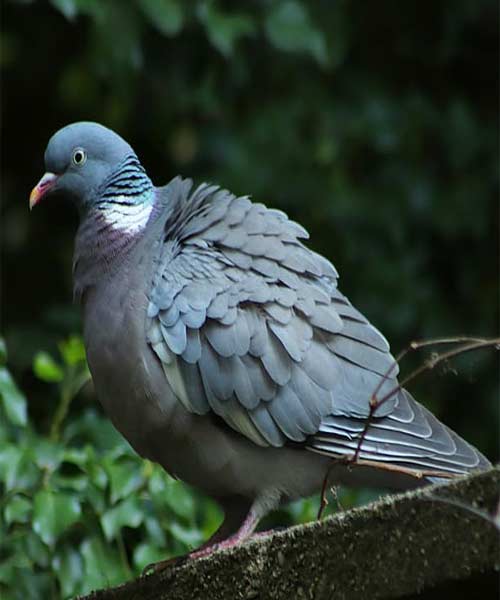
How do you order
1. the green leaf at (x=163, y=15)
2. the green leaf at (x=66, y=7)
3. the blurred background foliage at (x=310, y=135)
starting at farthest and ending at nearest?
the blurred background foliage at (x=310, y=135)
the green leaf at (x=163, y=15)
the green leaf at (x=66, y=7)

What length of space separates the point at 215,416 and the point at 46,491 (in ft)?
2.05

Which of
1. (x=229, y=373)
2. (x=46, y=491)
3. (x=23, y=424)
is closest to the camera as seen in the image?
(x=229, y=373)

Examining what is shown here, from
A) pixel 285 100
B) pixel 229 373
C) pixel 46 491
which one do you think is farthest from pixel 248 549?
pixel 285 100

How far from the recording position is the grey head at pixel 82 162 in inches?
129

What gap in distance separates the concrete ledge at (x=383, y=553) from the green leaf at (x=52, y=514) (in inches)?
45.0

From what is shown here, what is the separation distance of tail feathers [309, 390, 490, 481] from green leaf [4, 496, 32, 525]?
0.85 m

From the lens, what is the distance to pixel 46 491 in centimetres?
325

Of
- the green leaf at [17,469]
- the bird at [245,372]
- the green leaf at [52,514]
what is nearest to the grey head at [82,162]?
the bird at [245,372]

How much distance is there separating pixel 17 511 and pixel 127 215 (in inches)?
33.4

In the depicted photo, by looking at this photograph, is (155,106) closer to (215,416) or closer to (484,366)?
(484,366)

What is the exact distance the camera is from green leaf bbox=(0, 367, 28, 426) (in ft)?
11.2

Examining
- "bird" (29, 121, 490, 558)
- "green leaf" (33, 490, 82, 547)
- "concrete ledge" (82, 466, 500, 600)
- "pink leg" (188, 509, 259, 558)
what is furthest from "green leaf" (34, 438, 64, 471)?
"concrete ledge" (82, 466, 500, 600)

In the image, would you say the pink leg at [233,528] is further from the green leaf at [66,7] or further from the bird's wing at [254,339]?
the green leaf at [66,7]

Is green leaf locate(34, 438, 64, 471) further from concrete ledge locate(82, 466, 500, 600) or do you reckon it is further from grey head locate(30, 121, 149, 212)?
concrete ledge locate(82, 466, 500, 600)
